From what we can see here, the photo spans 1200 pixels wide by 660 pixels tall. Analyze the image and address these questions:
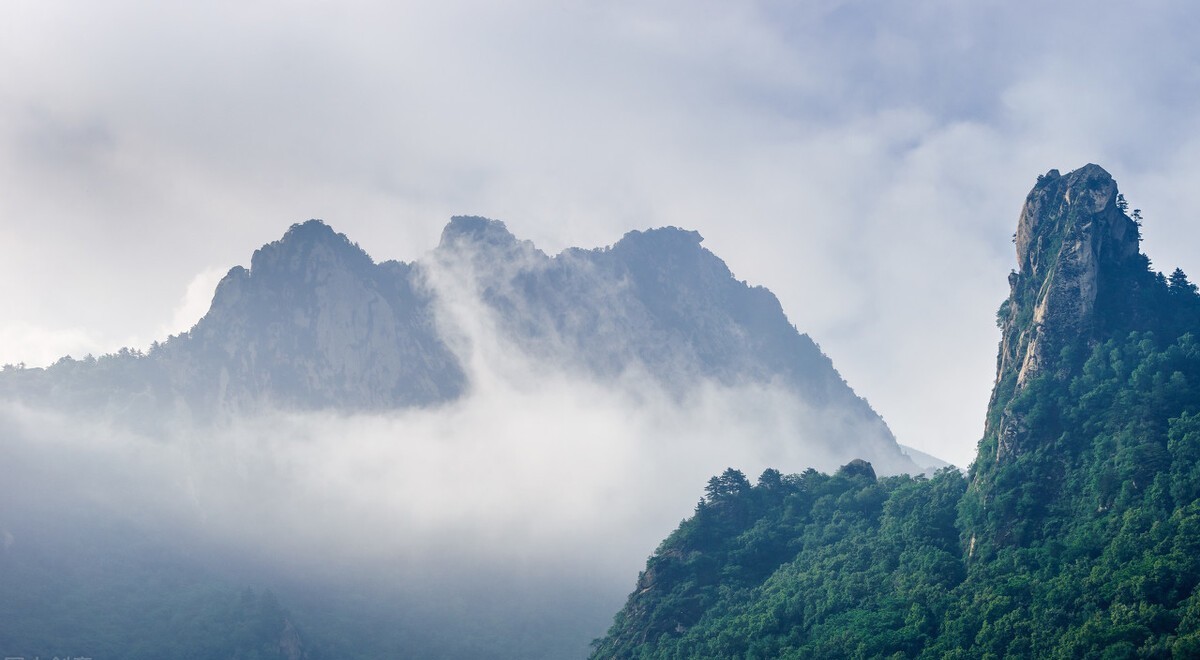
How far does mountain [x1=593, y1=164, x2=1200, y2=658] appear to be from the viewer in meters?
80.2

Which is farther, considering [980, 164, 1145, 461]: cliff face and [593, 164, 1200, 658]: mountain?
[980, 164, 1145, 461]: cliff face

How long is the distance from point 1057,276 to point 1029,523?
28972 mm

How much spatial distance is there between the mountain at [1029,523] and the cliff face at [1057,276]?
215 millimetres

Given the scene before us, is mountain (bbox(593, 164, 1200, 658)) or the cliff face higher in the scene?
the cliff face

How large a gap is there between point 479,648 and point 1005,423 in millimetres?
87373

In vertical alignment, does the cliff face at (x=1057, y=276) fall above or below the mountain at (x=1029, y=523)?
above

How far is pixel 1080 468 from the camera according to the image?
96.1 meters

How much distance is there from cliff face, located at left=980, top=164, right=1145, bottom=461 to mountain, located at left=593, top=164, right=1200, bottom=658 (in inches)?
8.5

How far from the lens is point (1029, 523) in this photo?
94.2 metres

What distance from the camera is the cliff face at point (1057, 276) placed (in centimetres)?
10788

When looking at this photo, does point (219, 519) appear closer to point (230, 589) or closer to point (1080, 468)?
point (230, 589)

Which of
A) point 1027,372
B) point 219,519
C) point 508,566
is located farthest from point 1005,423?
point 219,519

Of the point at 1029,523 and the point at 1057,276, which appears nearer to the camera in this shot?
the point at 1029,523

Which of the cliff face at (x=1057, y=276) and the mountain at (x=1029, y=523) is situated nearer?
the mountain at (x=1029, y=523)
